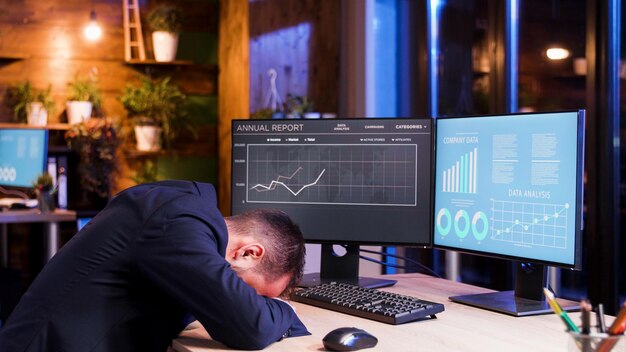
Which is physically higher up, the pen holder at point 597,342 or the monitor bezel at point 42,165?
the monitor bezel at point 42,165

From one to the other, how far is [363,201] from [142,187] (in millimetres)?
811

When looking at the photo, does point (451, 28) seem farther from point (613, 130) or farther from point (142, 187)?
point (142, 187)

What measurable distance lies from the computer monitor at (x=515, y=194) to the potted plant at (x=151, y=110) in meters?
3.56

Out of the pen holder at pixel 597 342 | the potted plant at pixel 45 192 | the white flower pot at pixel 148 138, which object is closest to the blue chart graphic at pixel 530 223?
the pen holder at pixel 597 342

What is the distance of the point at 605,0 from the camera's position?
375 cm

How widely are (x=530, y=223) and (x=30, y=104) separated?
4114 millimetres

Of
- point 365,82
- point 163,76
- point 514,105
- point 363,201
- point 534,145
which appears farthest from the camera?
point 163,76

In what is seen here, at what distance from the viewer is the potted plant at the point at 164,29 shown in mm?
5730

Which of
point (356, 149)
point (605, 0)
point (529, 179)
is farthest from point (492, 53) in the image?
point (529, 179)

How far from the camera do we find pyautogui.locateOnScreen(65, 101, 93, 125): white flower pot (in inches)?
220

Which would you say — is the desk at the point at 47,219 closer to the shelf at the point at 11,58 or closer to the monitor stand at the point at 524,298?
the shelf at the point at 11,58

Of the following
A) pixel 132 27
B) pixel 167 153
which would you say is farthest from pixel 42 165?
pixel 132 27

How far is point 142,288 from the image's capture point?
1.86 m

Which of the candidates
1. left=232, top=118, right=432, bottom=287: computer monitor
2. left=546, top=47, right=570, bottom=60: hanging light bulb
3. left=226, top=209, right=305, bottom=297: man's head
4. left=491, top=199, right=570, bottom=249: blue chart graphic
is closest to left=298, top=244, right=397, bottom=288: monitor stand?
left=232, top=118, right=432, bottom=287: computer monitor
